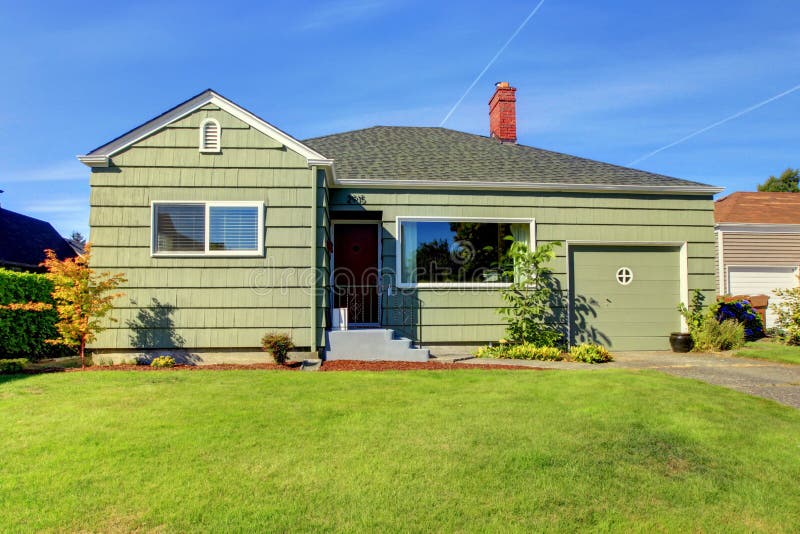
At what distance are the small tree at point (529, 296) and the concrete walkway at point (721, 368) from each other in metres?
1.14

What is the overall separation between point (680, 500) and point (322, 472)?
2.40m

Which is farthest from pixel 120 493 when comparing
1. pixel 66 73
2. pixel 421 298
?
pixel 66 73

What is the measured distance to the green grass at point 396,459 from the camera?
9.71ft

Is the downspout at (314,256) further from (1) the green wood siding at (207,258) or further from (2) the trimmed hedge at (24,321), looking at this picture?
(2) the trimmed hedge at (24,321)

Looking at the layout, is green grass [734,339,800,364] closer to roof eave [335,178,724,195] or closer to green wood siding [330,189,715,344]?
green wood siding [330,189,715,344]

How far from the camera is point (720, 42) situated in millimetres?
11375

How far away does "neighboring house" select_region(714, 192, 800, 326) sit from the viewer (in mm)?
14992

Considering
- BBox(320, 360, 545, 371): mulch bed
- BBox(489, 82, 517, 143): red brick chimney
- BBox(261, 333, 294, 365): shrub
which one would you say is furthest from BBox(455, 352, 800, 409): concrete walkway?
BBox(489, 82, 517, 143): red brick chimney

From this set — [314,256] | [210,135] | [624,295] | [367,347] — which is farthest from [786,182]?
[210,135]

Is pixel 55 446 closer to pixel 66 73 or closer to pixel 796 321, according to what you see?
pixel 66 73

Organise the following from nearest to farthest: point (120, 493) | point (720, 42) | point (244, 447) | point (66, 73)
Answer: point (120, 493), point (244, 447), point (66, 73), point (720, 42)

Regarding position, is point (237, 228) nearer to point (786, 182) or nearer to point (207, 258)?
point (207, 258)

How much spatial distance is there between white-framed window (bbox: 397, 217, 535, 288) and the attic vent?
3.65m

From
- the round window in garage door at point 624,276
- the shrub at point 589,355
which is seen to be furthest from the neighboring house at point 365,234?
the shrub at point 589,355
